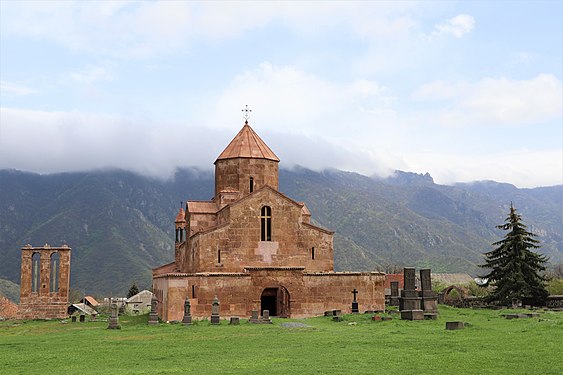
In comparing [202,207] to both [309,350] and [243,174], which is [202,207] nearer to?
[243,174]

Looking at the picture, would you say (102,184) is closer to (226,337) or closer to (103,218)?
(103,218)

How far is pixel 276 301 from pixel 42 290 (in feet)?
58.9

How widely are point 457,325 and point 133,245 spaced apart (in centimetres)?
8668

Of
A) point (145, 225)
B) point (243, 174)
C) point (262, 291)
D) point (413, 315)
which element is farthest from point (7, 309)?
point (145, 225)

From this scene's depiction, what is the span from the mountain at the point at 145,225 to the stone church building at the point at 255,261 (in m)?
50.7

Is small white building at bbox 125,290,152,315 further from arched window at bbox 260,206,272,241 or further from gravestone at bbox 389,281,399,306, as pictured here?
arched window at bbox 260,206,272,241

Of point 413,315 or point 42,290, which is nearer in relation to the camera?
point 413,315

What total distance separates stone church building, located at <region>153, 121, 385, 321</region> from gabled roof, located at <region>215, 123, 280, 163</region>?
7 cm

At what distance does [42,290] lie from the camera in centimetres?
4009

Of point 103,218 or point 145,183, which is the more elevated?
point 145,183

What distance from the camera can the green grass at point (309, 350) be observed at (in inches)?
499

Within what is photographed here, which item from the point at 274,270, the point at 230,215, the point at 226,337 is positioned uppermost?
the point at 230,215

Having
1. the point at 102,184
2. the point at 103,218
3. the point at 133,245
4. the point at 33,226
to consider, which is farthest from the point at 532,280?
the point at 102,184

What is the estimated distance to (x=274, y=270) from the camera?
2972 cm
